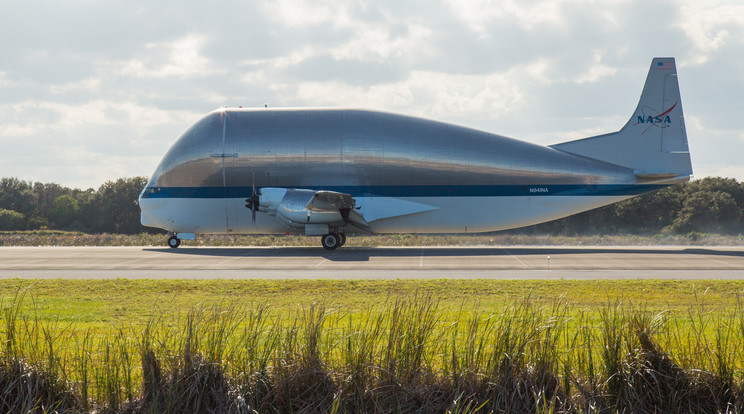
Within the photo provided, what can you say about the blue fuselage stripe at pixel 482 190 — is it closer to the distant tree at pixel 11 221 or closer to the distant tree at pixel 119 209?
the distant tree at pixel 119 209

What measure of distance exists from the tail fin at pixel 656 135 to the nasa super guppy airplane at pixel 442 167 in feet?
0.21

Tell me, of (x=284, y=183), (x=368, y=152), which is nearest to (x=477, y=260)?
(x=368, y=152)

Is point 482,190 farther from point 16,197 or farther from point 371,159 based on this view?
point 16,197

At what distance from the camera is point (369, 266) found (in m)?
26.3

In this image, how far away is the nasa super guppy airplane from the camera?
3853 centimetres

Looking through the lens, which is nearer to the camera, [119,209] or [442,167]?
[442,167]

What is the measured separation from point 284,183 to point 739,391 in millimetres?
33105

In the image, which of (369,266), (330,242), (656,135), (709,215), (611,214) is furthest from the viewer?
(611,214)

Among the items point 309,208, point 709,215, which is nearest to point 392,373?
point 309,208

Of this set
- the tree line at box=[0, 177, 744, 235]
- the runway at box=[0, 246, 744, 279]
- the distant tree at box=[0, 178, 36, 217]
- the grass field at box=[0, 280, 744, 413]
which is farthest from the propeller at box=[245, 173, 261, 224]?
the distant tree at box=[0, 178, 36, 217]

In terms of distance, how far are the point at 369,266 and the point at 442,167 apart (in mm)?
14183

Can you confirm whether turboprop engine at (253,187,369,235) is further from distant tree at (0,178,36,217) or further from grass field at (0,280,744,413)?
distant tree at (0,178,36,217)

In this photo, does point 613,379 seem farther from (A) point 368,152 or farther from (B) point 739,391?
(A) point 368,152

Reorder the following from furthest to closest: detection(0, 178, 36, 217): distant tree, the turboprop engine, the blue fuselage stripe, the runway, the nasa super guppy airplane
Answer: detection(0, 178, 36, 217): distant tree
the nasa super guppy airplane
the blue fuselage stripe
the turboprop engine
the runway
